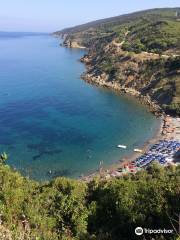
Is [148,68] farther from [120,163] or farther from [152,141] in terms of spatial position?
[120,163]

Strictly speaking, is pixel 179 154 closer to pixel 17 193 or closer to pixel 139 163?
pixel 139 163

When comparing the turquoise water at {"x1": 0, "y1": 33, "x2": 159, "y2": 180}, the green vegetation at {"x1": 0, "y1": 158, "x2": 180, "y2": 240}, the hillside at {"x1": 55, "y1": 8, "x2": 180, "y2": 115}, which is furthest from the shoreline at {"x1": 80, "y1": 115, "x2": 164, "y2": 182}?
the green vegetation at {"x1": 0, "y1": 158, "x2": 180, "y2": 240}

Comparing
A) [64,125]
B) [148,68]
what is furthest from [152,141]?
[148,68]

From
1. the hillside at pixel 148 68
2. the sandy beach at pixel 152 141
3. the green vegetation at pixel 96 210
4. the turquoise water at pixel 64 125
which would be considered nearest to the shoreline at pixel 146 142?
the sandy beach at pixel 152 141

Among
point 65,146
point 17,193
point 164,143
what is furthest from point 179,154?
point 17,193

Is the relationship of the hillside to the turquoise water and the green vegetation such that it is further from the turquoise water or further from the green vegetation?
the green vegetation

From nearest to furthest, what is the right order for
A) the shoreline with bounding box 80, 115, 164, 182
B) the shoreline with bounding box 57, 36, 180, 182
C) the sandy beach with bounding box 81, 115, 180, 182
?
the shoreline with bounding box 80, 115, 164, 182 < the sandy beach with bounding box 81, 115, 180, 182 < the shoreline with bounding box 57, 36, 180, 182

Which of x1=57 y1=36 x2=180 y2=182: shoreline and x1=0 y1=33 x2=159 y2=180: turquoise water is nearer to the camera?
x1=57 y1=36 x2=180 y2=182: shoreline
